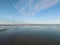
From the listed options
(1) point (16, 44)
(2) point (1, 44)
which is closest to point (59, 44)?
(1) point (16, 44)

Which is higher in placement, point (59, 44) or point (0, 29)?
point (0, 29)

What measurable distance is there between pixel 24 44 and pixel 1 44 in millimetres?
804

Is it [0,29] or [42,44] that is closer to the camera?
[42,44]

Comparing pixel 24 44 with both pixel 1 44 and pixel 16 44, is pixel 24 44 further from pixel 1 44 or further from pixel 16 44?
pixel 1 44

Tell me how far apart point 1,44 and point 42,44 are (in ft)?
4.71

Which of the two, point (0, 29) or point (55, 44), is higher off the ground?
point (0, 29)

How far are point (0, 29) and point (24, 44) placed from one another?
3.84 m

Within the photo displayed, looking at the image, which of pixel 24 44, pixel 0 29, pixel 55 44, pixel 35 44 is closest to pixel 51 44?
pixel 55 44

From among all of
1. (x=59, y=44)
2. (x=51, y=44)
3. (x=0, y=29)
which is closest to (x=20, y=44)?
(x=51, y=44)

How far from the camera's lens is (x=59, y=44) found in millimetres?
2564

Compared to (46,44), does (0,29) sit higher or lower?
higher

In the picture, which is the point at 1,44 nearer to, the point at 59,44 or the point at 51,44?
the point at 51,44

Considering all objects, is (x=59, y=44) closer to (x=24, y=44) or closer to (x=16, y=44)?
(x=24, y=44)

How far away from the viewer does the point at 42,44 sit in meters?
2.57
